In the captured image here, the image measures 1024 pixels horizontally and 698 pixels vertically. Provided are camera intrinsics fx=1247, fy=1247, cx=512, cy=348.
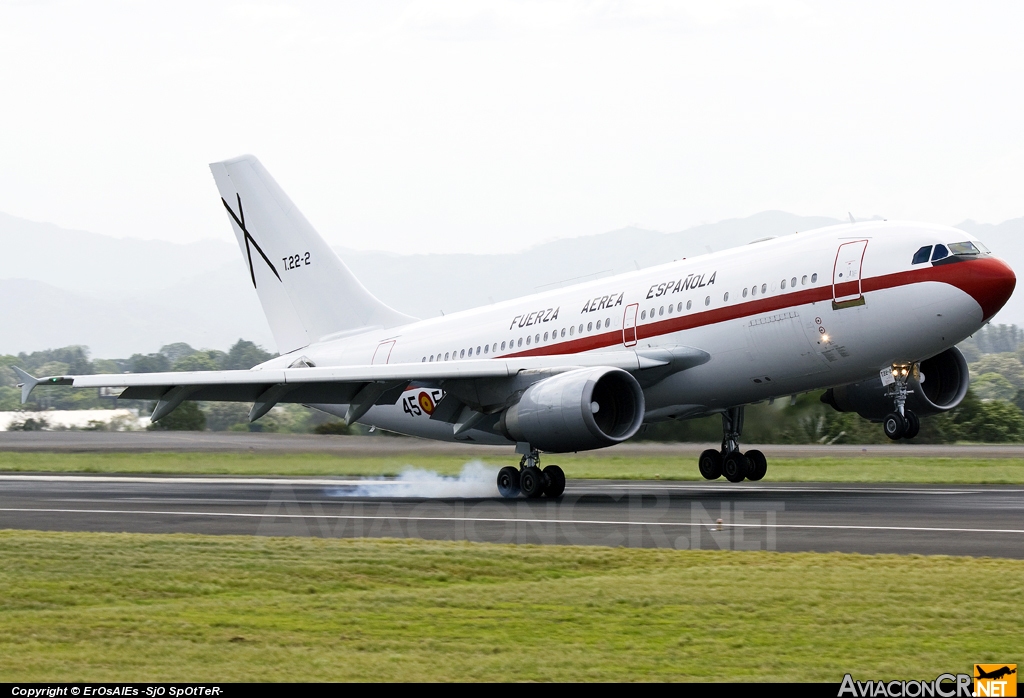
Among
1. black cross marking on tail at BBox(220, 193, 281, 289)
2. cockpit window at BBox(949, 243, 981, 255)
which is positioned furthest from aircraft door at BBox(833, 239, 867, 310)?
black cross marking on tail at BBox(220, 193, 281, 289)

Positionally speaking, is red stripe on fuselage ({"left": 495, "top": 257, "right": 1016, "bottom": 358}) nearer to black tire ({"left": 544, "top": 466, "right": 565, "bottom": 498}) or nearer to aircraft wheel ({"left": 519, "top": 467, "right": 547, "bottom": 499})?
black tire ({"left": 544, "top": 466, "right": 565, "bottom": 498})

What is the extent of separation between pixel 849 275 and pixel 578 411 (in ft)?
17.5

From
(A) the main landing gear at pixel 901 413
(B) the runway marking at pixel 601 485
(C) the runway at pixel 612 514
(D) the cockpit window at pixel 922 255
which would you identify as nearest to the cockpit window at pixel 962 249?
(D) the cockpit window at pixel 922 255

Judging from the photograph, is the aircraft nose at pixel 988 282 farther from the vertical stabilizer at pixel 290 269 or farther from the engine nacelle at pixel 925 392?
the vertical stabilizer at pixel 290 269

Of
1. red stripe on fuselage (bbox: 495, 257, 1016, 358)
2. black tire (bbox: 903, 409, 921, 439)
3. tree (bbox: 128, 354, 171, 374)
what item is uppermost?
tree (bbox: 128, 354, 171, 374)

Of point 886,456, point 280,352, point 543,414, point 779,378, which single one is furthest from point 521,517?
point 886,456

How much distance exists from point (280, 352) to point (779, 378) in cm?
1501

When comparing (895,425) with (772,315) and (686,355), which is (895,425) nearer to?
(772,315)

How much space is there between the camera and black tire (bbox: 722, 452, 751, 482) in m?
26.7

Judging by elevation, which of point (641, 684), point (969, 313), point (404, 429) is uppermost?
point (969, 313)

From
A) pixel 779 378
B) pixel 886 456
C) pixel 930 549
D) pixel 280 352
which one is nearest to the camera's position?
pixel 930 549

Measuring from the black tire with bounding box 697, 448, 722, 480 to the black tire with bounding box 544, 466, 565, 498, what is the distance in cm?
469

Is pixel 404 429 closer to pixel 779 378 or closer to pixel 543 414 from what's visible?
pixel 543 414

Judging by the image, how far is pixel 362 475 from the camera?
2942 centimetres
